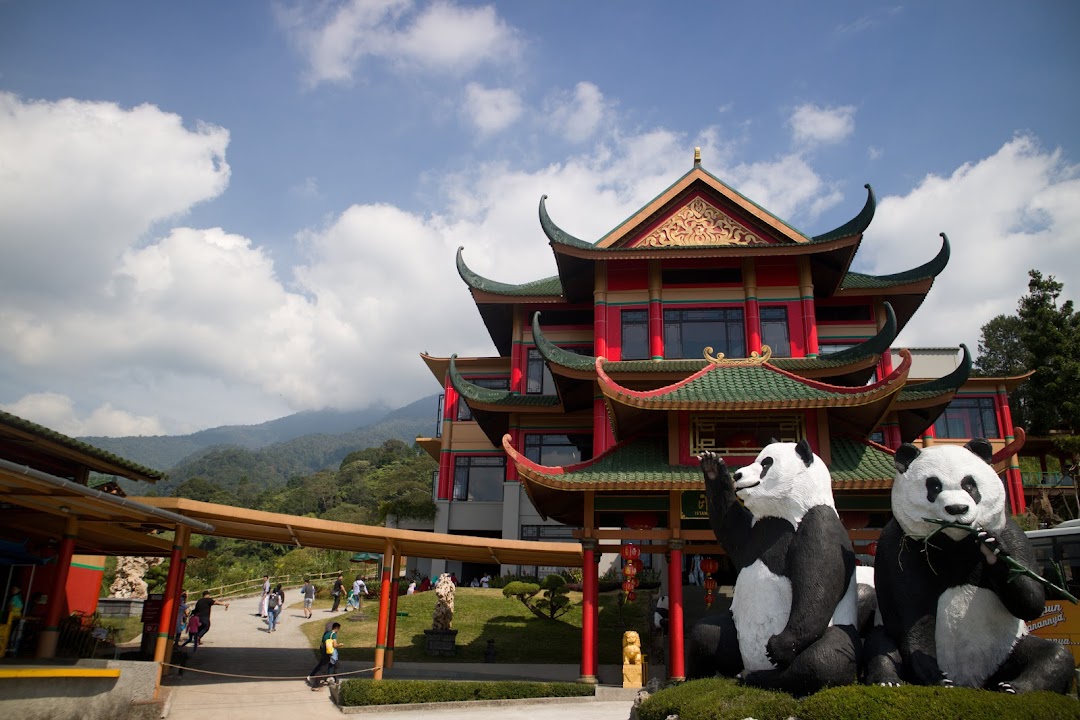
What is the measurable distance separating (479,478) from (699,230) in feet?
46.1

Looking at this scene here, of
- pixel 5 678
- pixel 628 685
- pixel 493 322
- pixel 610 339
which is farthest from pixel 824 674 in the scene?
pixel 493 322

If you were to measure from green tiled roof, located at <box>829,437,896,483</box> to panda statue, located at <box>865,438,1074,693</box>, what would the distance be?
259 inches

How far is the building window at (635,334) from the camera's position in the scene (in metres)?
22.7

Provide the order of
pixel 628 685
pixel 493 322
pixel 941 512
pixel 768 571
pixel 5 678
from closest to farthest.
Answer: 1. pixel 941 512
2. pixel 768 571
3. pixel 5 678
4. pixel 628 685
5. pixel 493 322

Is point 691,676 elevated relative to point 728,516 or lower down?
lower down

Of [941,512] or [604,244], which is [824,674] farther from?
[604,244]

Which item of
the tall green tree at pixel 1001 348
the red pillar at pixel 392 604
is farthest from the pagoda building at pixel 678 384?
the tall green tree at pixel 1001 348

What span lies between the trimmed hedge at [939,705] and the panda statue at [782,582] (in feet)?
2.57

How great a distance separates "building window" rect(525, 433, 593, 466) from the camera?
2791 cm

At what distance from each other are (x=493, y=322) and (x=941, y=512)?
23968 millimetres

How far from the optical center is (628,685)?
13.9m

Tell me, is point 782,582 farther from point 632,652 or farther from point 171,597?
point 171,597

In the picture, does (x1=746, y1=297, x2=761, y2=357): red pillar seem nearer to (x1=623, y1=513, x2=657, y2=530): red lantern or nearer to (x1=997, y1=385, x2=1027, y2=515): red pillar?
(x1=623, y1=513, x2=657, y2=530): red lantern

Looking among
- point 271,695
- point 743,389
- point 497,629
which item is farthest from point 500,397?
point 271,695
